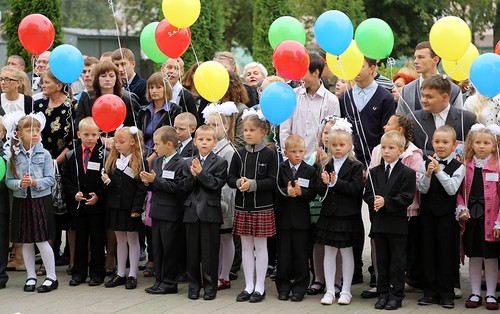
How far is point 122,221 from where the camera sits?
28.2ft

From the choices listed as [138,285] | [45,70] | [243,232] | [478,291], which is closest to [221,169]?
[243,232]

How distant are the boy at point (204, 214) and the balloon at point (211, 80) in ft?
1.04

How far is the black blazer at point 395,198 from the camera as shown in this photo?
7.58 meters

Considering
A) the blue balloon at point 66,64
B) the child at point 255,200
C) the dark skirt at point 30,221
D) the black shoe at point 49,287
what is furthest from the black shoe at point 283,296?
the blue balloon at point 66,64

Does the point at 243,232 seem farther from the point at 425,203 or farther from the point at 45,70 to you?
the point at 45,70

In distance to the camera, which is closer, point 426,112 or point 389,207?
point 389,207

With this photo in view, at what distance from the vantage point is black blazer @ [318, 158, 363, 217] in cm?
787

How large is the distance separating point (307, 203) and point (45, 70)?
12.6 feet

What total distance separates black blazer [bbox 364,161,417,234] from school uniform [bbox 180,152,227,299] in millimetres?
1361

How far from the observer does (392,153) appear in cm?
764

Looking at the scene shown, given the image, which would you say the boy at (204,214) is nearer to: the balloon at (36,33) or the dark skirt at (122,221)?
the dark skirt at (122,221)

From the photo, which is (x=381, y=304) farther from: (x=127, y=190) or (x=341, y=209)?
(x=127, y=190)

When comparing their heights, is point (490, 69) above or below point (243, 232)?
above

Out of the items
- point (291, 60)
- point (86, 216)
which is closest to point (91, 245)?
point (86, 216)
